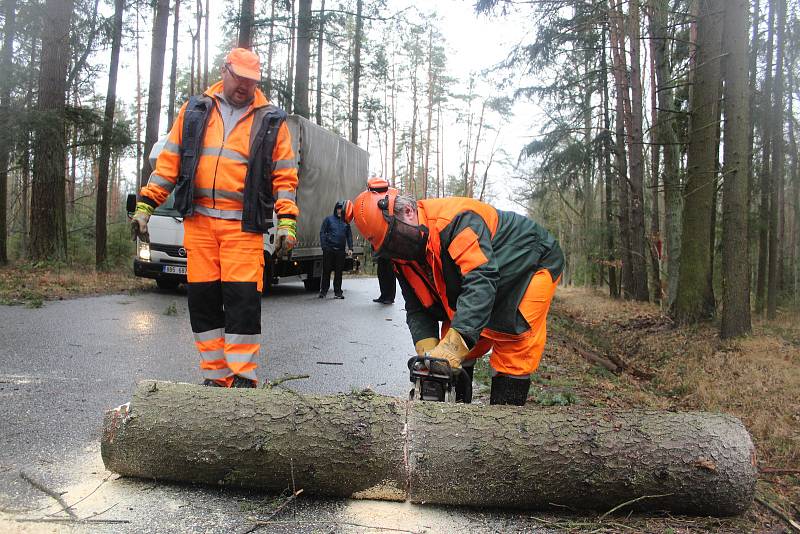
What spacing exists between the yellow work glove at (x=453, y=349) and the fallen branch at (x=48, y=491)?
161 centimetres

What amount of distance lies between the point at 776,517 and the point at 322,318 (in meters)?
6.58

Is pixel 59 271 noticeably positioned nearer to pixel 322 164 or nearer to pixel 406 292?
pixel 322 164

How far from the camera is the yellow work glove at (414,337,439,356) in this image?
125 inches

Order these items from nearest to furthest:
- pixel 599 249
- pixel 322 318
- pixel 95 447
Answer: pixel 95 447 < pixel 322 318 < pixel 599 249

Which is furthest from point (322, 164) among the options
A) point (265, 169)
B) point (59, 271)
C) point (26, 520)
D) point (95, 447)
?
point (26, 520)

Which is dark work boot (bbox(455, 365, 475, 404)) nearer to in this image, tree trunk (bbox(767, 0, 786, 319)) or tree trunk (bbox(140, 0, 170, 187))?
tree trunk (bbox(140, 0, 170, 187))

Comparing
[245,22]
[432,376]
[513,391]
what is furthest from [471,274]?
[245,22]

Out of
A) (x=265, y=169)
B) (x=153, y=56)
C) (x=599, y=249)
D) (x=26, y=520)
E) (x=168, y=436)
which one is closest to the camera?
(x=26, y=520)

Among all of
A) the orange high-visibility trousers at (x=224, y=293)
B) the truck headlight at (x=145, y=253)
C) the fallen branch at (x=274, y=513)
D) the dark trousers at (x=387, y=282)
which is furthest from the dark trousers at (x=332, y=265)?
the fallen branch at (x=274, y=513)

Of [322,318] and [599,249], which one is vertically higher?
[599,249]

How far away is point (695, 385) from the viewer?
5.84 metres

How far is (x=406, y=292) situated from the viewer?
3301 mm

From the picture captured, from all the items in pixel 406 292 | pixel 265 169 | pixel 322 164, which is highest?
pixel 322 164

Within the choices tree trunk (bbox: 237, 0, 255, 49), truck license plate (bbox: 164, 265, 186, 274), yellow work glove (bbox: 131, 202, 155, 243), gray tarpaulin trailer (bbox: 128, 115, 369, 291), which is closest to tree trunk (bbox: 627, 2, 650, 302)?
gray tarpaulin trailer (bbox: 128, 115, 369, 291)
